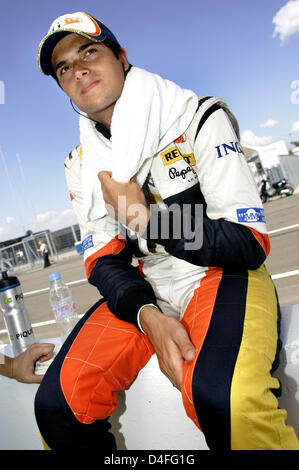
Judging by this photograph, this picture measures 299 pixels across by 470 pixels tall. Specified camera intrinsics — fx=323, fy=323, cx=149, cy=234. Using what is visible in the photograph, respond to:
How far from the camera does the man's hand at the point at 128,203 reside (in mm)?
1379

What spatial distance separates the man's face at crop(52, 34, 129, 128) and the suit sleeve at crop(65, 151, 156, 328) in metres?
0.42

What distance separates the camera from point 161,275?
1.77 metres

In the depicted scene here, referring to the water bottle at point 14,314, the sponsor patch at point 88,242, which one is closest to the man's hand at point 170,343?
the sponsor patch at point 88,242

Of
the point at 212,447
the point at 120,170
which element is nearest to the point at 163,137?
the point at 120,170

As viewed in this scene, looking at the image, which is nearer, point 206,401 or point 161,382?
point 206,401

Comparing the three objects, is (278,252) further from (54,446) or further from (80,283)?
(54,446)

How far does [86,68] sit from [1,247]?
21944 millimetres

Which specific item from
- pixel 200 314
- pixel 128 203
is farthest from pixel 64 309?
pixel 200 314

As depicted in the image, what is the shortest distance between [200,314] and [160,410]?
517mm

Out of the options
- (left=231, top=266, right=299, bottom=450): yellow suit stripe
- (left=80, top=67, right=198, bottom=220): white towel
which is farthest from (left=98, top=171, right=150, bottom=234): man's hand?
(left=231, top=266, right=299, bottom=450): yellow suit stripe

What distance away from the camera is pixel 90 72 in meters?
1.67

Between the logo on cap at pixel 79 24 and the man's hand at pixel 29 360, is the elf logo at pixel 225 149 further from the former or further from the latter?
the man's hand at pixel 29 360

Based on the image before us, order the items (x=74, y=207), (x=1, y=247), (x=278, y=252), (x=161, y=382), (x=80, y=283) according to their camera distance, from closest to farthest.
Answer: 1. (x=161, y=382)
2. (x=74, y=207)
3. (x=278, y=252)
4. (x=80, y=283)
5. (x=1, y=247)

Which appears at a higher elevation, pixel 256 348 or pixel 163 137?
pixel 163 137
